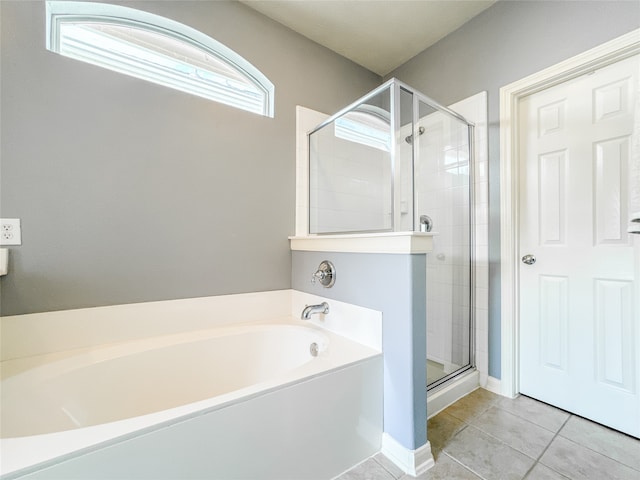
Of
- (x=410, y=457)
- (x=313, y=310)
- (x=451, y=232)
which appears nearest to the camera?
(x=410, y=457)

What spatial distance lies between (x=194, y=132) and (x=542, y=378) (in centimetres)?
258

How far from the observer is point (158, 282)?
1532mm

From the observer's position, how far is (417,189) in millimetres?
1687

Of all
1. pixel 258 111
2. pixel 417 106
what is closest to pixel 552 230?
pixel 417 106

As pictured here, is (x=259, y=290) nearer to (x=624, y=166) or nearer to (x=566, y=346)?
(x=566, y=346)

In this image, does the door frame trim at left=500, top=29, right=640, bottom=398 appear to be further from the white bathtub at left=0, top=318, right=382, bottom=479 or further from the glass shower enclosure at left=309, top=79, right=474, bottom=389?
the white bathtub at left=0, top=318, right=382, bottom=479

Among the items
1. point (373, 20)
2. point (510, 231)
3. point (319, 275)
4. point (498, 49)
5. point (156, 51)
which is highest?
point (373, 20)

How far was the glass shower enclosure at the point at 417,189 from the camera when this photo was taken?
5.24 feet

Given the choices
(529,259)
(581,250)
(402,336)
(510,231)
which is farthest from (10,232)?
(581,250)

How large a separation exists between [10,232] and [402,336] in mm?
1789

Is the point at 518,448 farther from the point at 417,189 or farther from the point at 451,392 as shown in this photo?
the point at 417,189

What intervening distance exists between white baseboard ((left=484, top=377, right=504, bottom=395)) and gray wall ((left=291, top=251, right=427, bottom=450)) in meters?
0.88

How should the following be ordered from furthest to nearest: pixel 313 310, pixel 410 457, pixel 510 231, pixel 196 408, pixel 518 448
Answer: pixel 510 231 → pixel 313 310 → pixel 518 448 → pixel 410 457 → pixel 196 408

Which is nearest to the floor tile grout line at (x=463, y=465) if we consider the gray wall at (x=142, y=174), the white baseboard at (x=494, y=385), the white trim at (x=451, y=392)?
the white trim at (x=451, y=392)
